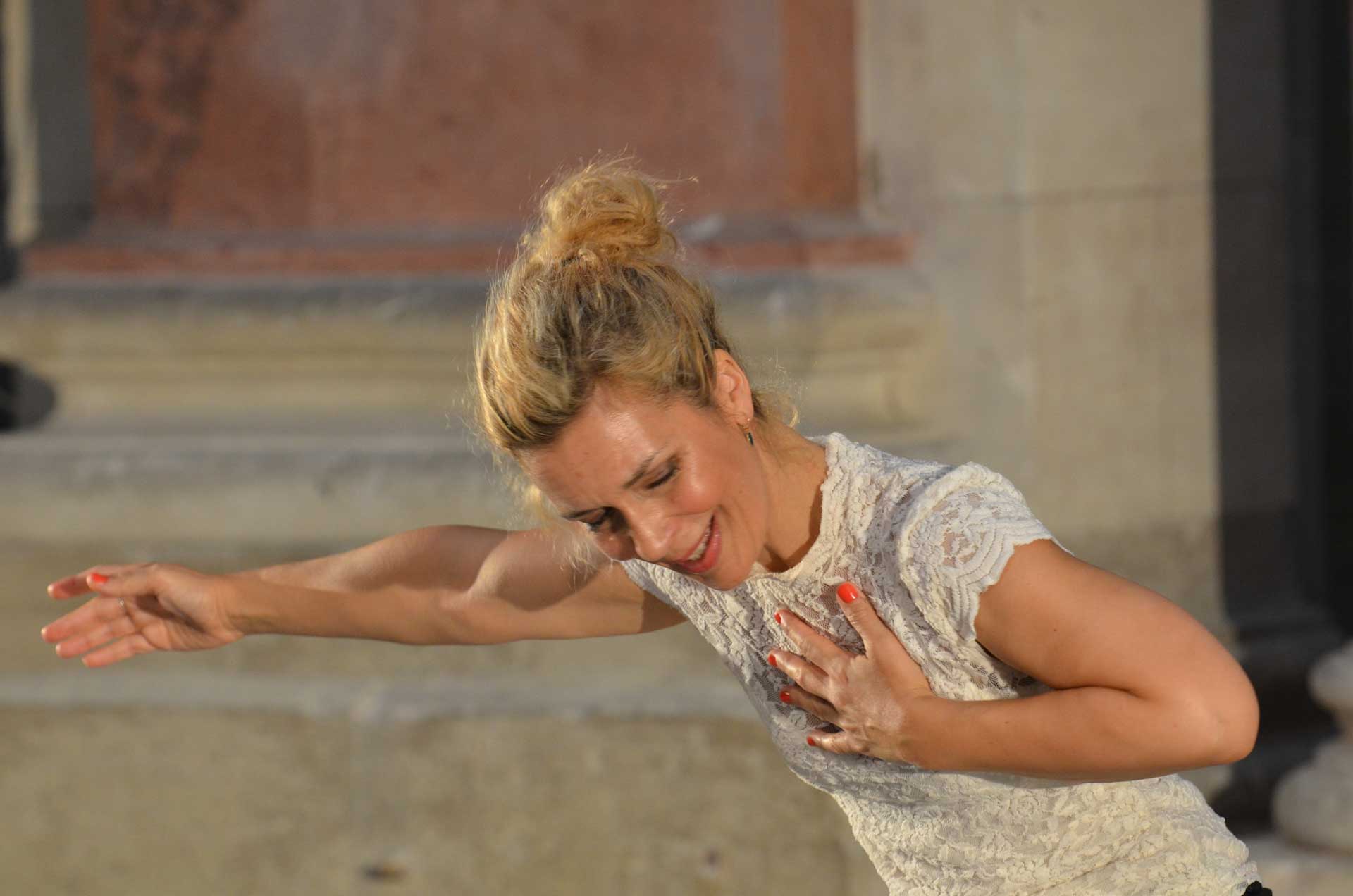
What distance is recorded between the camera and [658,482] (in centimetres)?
229

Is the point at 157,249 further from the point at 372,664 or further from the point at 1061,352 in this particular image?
the point at 1061,352

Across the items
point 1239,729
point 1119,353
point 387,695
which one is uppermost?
point 1119,353

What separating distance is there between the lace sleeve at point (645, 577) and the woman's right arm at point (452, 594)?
4 centimetres

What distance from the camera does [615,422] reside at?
227 cm

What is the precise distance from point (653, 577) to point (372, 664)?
195 centimetres

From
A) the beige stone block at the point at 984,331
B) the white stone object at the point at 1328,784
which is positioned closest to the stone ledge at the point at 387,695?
the beige stone block at the point at 984,331

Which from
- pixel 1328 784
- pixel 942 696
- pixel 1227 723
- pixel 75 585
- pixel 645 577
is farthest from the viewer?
pixel 1328 784

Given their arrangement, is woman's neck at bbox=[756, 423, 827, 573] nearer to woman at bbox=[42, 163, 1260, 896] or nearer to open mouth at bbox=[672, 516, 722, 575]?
woman at bbox=[42, 163, 1260, 896]

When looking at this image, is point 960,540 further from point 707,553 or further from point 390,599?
point 390,599

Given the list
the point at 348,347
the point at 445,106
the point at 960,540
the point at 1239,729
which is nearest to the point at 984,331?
the point at 445,106

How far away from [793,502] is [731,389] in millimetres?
170

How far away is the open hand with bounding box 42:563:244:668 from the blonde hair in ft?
2.50

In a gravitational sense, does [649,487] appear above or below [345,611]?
above

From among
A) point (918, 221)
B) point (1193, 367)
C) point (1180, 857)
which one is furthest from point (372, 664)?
point (1180, 857)
